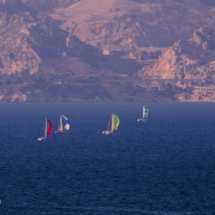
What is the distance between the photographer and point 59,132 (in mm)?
148125

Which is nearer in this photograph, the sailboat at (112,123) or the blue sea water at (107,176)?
the blue sea water at (107,176)

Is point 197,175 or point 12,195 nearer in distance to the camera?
point 12,195

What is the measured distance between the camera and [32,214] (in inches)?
2301

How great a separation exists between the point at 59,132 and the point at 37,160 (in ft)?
184

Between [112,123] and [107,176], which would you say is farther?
[112,123]

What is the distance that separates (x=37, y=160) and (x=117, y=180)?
74.5ft

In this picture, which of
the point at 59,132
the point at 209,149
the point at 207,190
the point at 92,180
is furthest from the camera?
the point at 59,132

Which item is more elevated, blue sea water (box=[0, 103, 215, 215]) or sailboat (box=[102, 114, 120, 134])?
sailboat (box=[102, 114, 120, 134])

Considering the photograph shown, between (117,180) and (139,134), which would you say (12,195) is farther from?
(139,134)

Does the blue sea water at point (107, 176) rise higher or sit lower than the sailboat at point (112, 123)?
lower

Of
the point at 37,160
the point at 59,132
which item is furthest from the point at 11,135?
the point at 37,160

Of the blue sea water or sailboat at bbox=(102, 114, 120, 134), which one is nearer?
the blue sea water

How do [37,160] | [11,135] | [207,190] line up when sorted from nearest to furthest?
[207,190]
[37,160]
[11,135]

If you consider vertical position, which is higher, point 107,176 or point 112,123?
point 112,123
